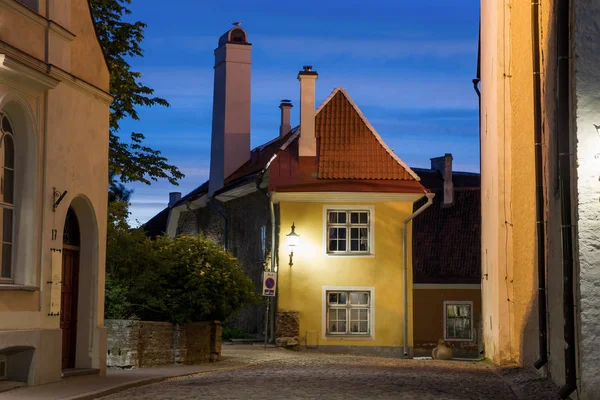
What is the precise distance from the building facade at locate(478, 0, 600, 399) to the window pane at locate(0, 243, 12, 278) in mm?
7256

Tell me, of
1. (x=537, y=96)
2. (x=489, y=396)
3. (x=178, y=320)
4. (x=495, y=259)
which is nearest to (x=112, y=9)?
(x=178, y=320)

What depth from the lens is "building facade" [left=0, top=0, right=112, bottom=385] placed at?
14.8 metres

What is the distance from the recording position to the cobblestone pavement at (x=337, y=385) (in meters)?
13.8

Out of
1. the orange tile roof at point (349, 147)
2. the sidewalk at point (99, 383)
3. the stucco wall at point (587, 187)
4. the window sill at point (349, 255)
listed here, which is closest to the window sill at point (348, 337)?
the window sill at point (349, 255)

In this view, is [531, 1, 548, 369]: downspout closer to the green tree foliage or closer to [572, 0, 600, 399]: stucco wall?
[572, 0, 600, 399]: stucco wall

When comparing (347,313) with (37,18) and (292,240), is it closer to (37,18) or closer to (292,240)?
(292,240)

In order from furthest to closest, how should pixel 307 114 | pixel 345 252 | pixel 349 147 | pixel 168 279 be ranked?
pixel 349 147
pixel 307 114
pixel 345 252
pixel 168 279

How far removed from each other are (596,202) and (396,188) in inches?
865

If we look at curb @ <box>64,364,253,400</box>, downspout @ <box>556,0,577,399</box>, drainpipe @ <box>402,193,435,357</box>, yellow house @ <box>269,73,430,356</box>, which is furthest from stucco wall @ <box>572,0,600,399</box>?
drainpipe @ <box>402,193,435,357</box>

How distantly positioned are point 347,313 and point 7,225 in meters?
19.1

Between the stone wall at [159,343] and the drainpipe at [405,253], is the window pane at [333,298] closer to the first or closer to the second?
the drainpipe at [405,253]

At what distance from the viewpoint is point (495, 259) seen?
73.3 ft

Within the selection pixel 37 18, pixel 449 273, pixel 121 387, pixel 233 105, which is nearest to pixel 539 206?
pixel 121 387

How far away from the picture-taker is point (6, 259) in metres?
15.0
